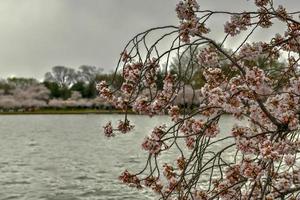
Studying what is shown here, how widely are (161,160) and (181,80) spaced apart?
16.2 m

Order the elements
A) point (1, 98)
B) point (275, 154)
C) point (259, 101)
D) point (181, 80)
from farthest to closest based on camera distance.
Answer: point (1, 98), point (181, 80), point (259, 101), point (275, 154)

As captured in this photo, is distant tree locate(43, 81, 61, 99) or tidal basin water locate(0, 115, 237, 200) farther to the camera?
distant tree locate(43, 81, 61, 99)

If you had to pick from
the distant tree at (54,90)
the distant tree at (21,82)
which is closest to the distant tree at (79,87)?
the distant tree at (54,90)

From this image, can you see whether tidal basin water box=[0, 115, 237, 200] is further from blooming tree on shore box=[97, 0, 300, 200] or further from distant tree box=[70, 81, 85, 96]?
distant tree box=[70, 81, 85, 96]

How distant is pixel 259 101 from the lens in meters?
3.59

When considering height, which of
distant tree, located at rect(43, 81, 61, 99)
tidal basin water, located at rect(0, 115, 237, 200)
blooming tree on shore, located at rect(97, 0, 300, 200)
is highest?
distant tree, located at rect(43, 81, 61, 99)

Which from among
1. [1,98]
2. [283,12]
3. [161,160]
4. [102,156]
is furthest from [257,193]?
[1,98]

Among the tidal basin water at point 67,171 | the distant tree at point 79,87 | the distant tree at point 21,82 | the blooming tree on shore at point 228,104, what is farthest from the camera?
the distant tree at point 21,82

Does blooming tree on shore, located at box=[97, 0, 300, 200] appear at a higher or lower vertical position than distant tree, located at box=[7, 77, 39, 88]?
lower

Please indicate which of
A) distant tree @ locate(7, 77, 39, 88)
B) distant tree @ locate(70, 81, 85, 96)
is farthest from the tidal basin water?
distant tree @ locate(7, 77, 39, 88)

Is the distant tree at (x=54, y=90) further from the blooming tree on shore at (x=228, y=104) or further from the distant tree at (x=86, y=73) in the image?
the blooming tree on shore at (x=228, y=104)

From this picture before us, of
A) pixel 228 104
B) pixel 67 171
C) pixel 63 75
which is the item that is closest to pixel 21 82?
pixel 63 75

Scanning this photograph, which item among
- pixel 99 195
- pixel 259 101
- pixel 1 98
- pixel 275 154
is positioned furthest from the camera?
pixel 1 98

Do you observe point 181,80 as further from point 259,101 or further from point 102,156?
point 102,156
